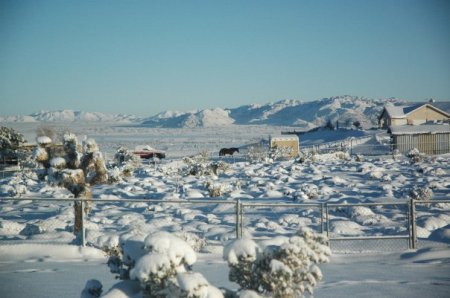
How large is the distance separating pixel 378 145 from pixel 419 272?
46850 millimetres

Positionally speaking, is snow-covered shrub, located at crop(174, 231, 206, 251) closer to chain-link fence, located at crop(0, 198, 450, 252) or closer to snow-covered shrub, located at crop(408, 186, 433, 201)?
chain-link fence, located at crop(0, 198, 450, 252)

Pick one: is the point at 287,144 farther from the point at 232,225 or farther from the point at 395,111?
the point at 232,225

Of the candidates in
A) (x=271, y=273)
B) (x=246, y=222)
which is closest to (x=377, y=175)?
(x=246, y=222)

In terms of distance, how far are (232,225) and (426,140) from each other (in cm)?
3846

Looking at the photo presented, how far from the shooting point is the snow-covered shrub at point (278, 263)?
4965 millimetres

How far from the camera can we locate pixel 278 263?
488 cm

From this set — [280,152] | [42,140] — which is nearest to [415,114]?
[280,152]

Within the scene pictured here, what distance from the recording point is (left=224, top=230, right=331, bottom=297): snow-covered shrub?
16.3ft

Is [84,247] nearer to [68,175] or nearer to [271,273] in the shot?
[68,175]

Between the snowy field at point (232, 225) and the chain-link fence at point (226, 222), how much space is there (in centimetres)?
4

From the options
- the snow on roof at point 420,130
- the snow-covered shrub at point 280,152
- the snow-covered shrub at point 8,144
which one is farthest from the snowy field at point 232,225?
the snow on roof at point 420,130

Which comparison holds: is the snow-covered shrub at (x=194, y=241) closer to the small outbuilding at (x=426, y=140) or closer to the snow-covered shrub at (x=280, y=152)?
the snow-covered shrub at (x=280, y=152)

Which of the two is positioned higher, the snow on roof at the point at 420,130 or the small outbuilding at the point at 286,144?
the snow on roof at the point at 420,130

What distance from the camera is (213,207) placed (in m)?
19.6
